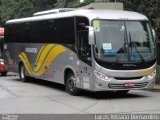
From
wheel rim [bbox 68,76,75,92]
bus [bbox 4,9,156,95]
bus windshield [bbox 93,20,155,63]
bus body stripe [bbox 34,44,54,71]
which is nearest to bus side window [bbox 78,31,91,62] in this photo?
bus [bbox 4,9,156,95]

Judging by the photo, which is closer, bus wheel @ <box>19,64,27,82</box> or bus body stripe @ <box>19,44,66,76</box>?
bus body stripe @ <box>19,44,66,76</box>

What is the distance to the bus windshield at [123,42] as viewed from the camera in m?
15.8

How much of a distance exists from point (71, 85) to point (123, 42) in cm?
284

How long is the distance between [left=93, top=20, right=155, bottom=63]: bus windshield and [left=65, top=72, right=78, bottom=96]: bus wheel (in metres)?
2.01

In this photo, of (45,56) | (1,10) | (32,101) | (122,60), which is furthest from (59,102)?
(1,10)

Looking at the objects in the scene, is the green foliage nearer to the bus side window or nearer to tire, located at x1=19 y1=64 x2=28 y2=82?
tire, located at x1=19 y1=64 x2=28 y2=82

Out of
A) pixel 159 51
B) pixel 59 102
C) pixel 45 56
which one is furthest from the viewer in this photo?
pixel 159 51

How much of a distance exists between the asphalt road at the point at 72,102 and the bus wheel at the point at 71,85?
0.24m

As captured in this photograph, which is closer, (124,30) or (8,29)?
(124,30)

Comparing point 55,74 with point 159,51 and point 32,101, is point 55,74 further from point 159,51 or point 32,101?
point 159,51

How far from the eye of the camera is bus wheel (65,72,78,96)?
56.7 ft

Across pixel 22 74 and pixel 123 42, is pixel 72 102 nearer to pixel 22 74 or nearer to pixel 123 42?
pixel 123 42

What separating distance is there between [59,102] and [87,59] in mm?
1901

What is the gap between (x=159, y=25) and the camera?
25.3m
